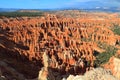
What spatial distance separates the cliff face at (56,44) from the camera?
5453cm

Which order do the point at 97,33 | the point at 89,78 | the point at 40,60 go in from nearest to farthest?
the point at 89,78 → the point at 40,60 → the point at 97,33

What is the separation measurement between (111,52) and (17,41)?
943 inches

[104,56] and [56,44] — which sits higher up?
[56,44]

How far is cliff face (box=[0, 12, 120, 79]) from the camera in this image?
5453 cm

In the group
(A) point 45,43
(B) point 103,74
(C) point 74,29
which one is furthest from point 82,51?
(B) point 103,74

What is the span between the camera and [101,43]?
289 feet

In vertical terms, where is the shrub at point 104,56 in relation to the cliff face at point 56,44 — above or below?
below

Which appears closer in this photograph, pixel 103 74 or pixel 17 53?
pixel 103 74

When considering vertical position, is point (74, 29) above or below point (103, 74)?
below

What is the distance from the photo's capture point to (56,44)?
247 ft

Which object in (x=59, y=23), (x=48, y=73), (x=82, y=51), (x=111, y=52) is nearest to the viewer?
(x=48, y=73)

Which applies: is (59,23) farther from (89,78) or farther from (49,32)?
(89,78)

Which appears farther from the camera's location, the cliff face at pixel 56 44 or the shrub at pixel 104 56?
the shrub at pixel 104 56

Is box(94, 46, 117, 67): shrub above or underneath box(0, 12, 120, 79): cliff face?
underneath
